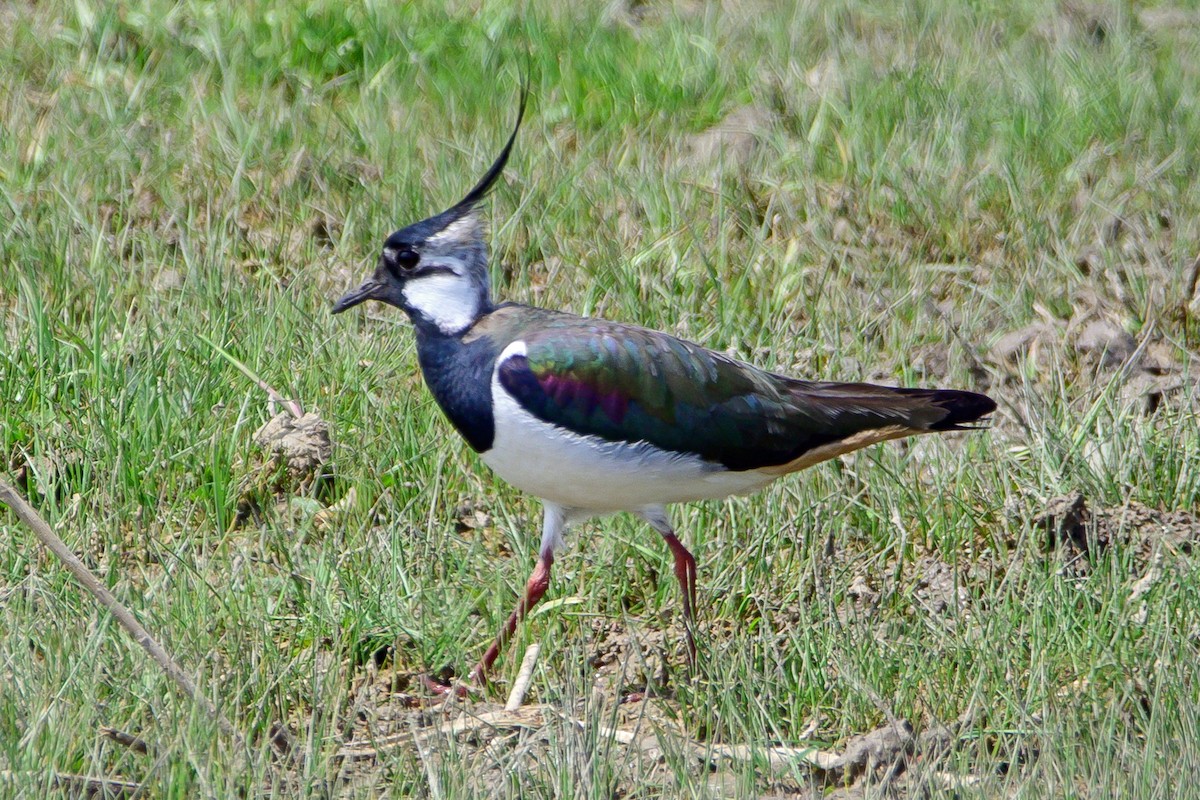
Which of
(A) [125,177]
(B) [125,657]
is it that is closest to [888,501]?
(B) [125,657]

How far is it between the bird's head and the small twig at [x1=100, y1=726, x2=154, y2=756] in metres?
1.50

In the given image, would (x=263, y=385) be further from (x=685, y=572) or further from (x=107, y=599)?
(x=107, y=599)

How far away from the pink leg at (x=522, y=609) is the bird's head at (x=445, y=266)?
70 centimetres

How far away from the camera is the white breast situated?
4133mm

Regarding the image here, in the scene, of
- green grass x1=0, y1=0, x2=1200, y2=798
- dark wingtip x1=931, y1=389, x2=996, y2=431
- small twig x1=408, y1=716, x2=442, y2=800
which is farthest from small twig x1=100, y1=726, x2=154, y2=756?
dark wingtip x1=931, y1=389, x2=996, y2=431

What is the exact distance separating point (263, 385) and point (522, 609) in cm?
126

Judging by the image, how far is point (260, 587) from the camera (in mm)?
4227

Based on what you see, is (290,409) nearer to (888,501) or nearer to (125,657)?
(125,657)

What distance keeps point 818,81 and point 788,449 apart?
10.9 ft

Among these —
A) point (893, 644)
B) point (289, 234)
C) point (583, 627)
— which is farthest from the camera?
point (289, 234)

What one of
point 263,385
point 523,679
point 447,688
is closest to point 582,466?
point 523,679

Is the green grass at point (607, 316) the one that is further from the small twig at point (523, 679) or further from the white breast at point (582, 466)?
the white breast at point (582, 466)

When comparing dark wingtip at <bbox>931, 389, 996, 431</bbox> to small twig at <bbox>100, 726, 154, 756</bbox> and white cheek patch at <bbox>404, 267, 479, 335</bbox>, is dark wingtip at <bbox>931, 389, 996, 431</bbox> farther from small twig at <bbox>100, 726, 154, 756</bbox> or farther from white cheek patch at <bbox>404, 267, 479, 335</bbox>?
small twig at <bbox>100, 726, 154, 756</bbox>

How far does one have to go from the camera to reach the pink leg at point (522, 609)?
13.8 feet
